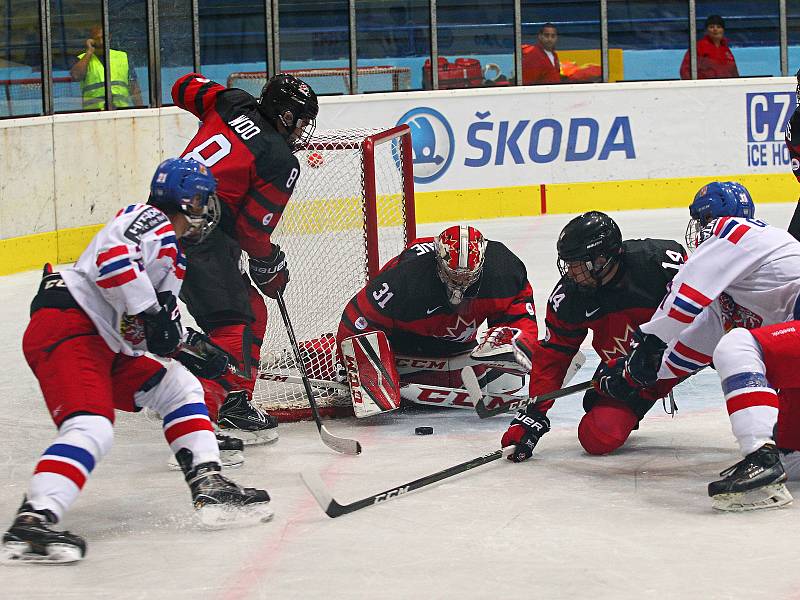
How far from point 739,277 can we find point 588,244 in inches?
20.9

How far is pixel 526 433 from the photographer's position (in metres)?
3.96

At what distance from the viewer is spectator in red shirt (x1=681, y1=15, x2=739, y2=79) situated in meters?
10.7

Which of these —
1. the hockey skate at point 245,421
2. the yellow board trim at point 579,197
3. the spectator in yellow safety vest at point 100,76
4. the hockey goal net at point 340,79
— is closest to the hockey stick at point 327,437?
the hockey skate at point 245,421

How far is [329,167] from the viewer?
5602 millimetres

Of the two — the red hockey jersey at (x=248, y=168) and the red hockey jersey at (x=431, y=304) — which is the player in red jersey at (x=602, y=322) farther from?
the red hockey jersey at (x=248, y=168)

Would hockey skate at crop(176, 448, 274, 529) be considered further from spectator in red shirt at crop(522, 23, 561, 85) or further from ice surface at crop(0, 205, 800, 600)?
spectator in red shirt at crop(522, 23, 561, 85)

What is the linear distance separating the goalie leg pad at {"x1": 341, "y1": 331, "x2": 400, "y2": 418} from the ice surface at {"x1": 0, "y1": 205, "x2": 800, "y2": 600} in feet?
0.31

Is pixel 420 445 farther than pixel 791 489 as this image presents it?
Yes

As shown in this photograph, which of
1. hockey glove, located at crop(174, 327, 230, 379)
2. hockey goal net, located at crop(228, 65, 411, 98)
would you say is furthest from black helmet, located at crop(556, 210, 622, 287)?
hockey goal net, located at crop(228, 65, 411, 98)

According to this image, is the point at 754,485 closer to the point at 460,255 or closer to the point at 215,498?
the point at 215,498

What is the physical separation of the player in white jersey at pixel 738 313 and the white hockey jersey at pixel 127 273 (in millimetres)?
1275

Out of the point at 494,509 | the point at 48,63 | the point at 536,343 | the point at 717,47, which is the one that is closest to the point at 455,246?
the point at 536,343

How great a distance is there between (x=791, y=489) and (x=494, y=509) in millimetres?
779

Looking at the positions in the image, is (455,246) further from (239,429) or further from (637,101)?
(637,101)
